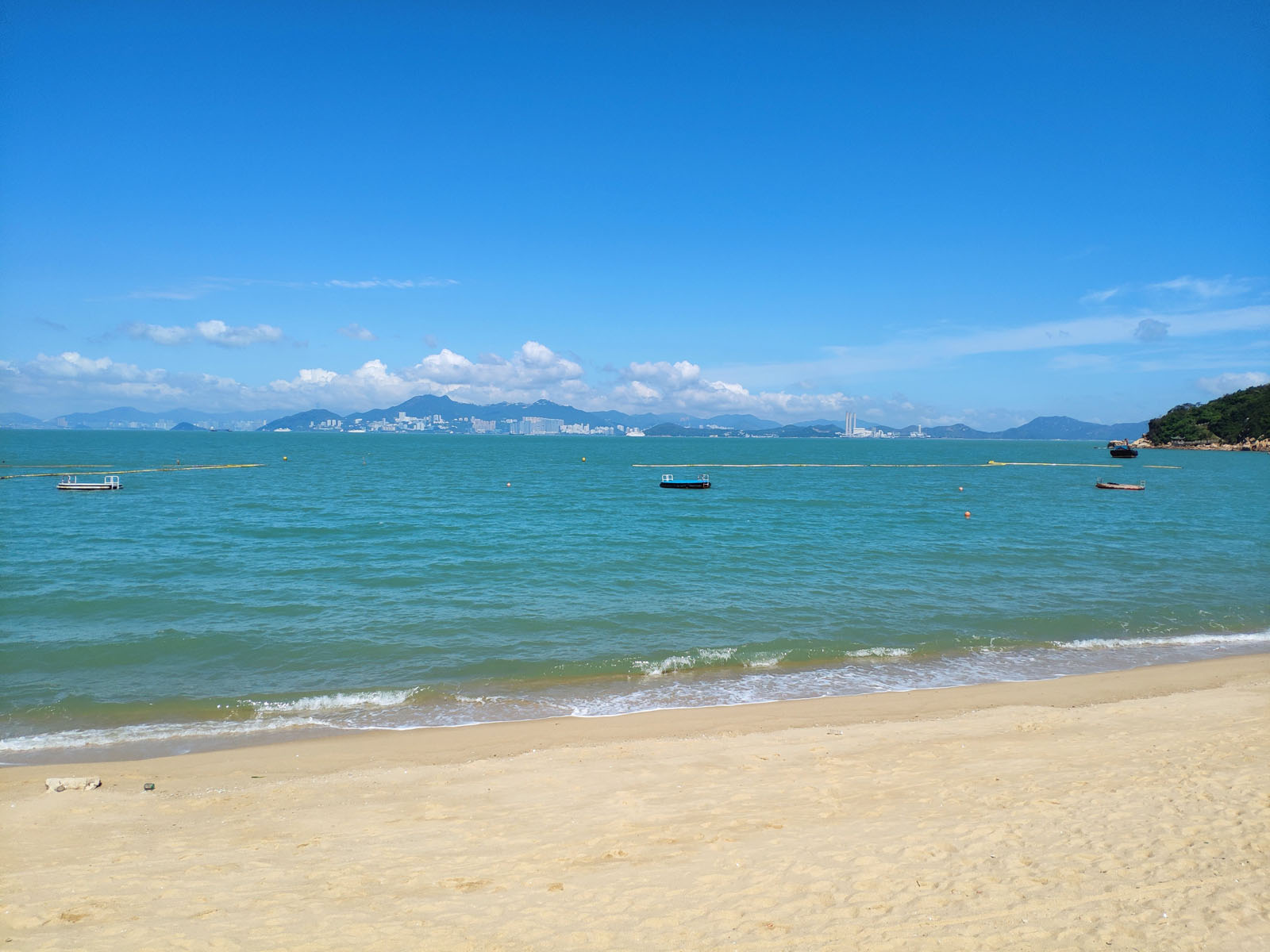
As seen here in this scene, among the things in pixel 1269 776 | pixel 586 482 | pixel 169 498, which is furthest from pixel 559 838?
pixel 586 482

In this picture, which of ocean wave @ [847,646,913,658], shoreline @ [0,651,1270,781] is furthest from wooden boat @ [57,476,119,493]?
ocean wave @ [847,646,913,658]

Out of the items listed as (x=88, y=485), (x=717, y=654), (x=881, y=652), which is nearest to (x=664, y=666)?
(x=717, y=654)

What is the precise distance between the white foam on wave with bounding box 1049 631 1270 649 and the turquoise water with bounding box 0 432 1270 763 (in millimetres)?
90

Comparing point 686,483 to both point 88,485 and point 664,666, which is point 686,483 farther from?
point 88,485

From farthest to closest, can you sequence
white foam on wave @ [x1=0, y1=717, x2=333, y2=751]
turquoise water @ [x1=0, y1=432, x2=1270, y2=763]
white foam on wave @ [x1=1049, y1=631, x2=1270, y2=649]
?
white foam on wave @ [x1=1049, y1=631, x2=1270, y2=649] < turquoise water @ [x1=0, y1=432, x2=1270, y2=763] < white foam on wave @ [x1=0, y1=717, x2=333, y2=751]

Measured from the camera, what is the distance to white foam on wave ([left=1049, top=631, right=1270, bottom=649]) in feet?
59.4

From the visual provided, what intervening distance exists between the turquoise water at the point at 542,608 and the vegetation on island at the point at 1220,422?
144m

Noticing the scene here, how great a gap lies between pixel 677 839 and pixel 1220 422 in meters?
206

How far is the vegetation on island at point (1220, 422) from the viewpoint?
15075cm

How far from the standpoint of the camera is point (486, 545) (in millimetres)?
31453

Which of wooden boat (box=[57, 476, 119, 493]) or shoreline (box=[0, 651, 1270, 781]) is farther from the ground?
wooden boat (box=[57, 476, 119, 493])

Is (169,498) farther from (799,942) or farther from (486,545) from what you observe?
(799,942)

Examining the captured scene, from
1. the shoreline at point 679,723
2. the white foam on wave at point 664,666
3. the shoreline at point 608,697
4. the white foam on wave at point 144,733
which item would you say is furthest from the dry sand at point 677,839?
the white foam on wave at point 664,666

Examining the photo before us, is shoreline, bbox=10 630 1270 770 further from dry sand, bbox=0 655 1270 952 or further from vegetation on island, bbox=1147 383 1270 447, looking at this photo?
vegetation on island, bbox=1147 383 1270 447
